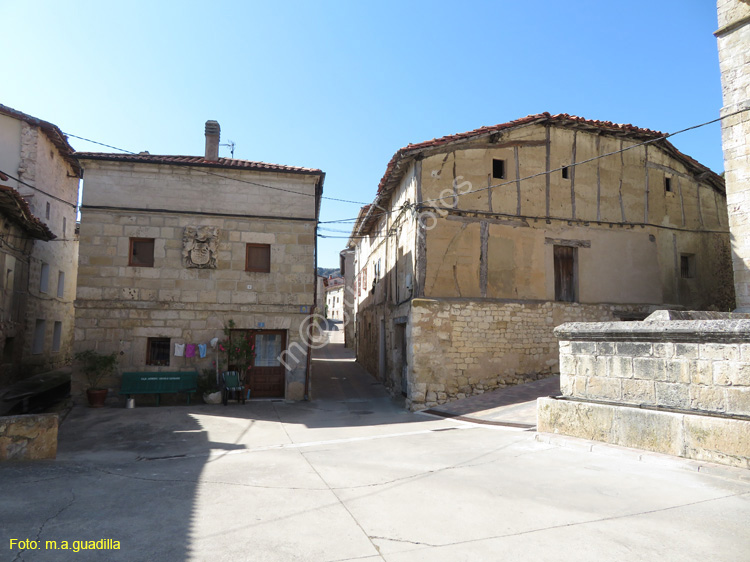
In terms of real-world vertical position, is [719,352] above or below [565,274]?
below

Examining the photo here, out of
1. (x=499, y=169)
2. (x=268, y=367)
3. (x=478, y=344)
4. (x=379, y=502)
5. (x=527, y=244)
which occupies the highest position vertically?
(x=499, y=169)

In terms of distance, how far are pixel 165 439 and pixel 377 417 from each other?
454cm

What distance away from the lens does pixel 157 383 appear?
1225 centimetres

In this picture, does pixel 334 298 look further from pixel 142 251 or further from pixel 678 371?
pixel 678 371

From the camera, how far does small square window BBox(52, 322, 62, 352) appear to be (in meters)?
19.3

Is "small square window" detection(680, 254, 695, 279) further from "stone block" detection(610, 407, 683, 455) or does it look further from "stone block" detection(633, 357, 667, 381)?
"stone block" detection(610, 407, 683, 455)

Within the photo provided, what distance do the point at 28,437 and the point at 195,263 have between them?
7.29 meters

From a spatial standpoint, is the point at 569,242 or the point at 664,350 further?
the point at 569,242

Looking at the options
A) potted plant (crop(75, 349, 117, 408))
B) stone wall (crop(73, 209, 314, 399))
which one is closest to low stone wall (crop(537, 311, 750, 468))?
stone wall (crop(73, 209, 314, 399))

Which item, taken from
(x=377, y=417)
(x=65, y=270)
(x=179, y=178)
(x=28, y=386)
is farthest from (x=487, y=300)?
(x=65, y=270)

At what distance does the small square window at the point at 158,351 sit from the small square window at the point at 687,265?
14862 mm

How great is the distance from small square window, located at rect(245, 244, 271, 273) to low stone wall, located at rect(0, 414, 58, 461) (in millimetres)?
7439

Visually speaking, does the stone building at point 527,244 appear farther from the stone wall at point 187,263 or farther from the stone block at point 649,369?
the stone block at point 649,369

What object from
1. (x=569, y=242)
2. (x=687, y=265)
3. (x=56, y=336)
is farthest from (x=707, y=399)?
(x=56, y=336)
